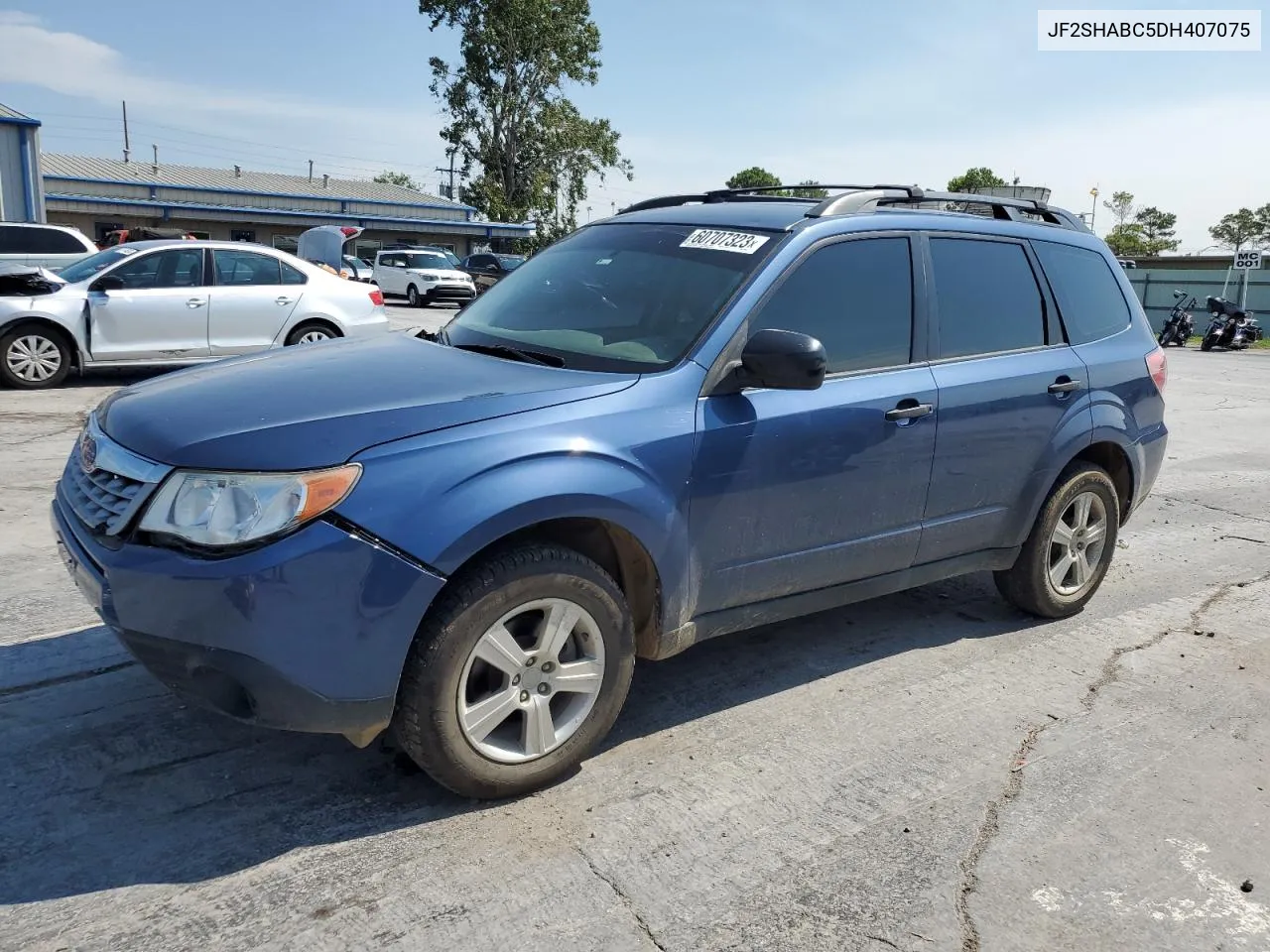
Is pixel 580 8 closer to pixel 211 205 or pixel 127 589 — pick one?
pixel 211 205

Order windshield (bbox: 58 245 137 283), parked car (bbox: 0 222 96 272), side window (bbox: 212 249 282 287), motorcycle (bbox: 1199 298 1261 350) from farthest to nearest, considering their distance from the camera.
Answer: motorcycle (bbox: 1199 298 1261 350)
parked car (bbox: 0 222 96 272)
side window (bbox: 212 249 282 287)
windshield (bbox: 58 245 137 283)

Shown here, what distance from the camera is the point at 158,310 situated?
36.4 ft

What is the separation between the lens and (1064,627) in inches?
197

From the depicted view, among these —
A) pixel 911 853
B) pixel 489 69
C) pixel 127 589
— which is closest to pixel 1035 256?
pixel 911 853

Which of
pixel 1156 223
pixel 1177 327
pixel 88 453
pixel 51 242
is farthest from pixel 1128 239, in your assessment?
pixel 88 453

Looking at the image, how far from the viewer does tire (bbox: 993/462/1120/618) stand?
15.8ft

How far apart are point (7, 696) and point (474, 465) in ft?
6.95

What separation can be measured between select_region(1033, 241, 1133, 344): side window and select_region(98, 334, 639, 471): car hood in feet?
8.32

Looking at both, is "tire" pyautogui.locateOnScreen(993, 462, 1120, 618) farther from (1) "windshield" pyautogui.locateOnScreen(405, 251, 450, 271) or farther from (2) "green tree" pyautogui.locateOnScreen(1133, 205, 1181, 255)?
(2) "green tree" pyautogui.locateOnScreen(1133, 205, 1181, 255)

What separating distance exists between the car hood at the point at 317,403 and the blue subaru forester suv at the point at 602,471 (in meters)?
0.01

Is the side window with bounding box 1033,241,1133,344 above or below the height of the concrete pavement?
above

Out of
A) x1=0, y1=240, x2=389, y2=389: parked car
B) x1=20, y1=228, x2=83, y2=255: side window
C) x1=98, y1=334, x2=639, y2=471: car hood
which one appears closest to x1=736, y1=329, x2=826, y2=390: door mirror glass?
x1=98, y1=334, x2=639, y2=471: car hood

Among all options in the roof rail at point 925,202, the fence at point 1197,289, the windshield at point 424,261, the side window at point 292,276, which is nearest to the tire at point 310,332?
the side window at point 292,276

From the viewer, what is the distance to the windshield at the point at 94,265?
36.1ft
